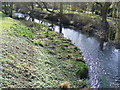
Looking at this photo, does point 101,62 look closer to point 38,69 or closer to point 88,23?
point 38,69

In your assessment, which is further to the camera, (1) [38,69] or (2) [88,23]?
(2) [88,23]

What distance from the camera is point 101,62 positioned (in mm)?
22281

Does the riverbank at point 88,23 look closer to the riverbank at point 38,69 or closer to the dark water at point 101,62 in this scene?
the dark water at point 101,62

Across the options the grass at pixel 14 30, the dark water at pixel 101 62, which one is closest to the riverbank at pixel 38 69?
the dark water at pixel 101 62

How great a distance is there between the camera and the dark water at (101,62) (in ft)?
56.1

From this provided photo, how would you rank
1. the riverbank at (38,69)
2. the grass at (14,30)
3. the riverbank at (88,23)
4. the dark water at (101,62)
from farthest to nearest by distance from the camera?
the riverbank at (88,23)
the grass at (14,30)
the dark water at (101,62)
the riverbank at (38,69)

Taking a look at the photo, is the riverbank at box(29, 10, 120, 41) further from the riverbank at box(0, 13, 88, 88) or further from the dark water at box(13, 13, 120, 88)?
the riverbank at box(0, 13, 88, 88)

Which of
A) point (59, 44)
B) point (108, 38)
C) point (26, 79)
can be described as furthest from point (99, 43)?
point (26, 79)

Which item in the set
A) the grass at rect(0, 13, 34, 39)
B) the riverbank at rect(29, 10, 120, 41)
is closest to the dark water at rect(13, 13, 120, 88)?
the riverbank at rect(29, 10, 120, 41)

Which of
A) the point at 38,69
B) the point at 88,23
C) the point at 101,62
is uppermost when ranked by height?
the point at 88,23

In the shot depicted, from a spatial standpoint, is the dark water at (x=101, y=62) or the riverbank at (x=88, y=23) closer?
the dark water at (x=101, y=62)

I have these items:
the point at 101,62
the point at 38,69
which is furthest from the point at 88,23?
the point at 38,69

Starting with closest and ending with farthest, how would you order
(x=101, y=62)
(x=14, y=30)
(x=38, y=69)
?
(x=38, y=69), (x=101, y=62), (x=14, y=30)

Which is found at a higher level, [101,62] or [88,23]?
[88,23]
